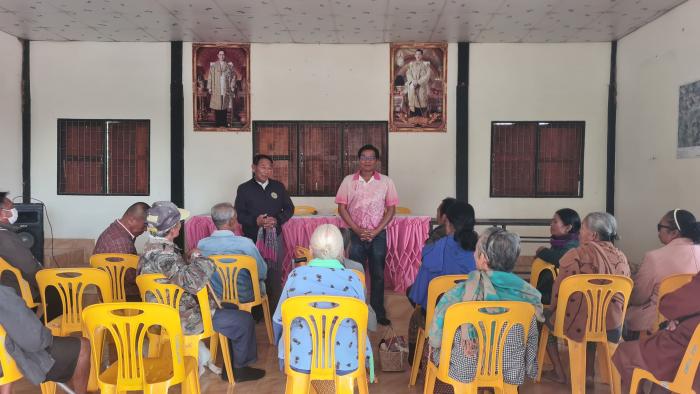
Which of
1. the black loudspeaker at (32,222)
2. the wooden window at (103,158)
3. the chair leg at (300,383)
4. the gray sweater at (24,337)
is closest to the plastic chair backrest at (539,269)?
the chair leg at (300,383)

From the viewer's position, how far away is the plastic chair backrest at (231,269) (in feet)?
11.6

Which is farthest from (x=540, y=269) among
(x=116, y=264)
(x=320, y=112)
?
(x=320, y=112)

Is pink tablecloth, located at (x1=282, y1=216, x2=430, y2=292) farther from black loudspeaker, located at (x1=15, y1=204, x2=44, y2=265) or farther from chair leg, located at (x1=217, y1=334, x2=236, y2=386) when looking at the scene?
→ black loudspeaker, located at (x1=15, y1=204, x2=44, y2=265)

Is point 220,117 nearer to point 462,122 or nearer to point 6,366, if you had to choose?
point 462,122

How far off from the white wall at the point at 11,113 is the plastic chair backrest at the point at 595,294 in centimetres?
704

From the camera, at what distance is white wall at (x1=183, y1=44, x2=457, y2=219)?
279 inches

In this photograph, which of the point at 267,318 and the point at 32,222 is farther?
the point at 32,222

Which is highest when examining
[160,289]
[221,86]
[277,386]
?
[221,86]

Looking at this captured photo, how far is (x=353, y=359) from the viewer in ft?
8.02

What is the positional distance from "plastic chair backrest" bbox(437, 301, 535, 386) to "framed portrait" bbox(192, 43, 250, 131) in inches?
213

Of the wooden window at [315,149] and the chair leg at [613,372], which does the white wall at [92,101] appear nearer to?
the wooden window at [315,149]

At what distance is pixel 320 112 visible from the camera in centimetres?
715

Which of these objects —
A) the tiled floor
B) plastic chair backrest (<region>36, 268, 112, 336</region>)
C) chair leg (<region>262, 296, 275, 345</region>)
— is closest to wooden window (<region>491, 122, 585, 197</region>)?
the tiled floor

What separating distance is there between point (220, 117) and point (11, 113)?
9.15 feet
